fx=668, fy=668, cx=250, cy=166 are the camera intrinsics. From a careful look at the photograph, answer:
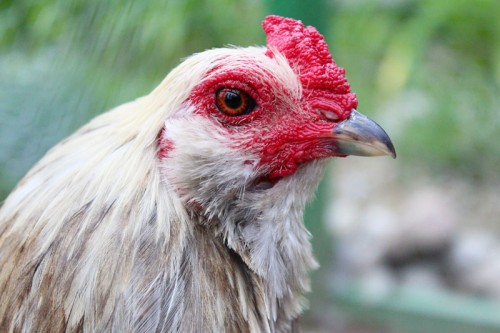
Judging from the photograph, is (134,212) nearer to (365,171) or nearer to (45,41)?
(45,41)

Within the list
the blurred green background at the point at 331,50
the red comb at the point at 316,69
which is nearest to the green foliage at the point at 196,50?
the blurred green background at the point at 331,50

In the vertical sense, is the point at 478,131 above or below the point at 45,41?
above

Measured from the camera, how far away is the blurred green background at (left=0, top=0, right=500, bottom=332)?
2205mm

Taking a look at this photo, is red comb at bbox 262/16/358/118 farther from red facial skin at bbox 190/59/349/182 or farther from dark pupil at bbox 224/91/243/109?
dark pupil at bbox 224/91/243/109

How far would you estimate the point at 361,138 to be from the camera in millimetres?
→ 1454

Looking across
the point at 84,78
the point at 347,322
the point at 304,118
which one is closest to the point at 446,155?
the point at 347,322

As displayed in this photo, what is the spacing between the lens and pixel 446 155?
467 cm

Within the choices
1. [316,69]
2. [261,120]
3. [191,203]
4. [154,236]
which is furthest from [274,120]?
[154,236]

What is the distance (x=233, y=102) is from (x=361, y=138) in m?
0.29

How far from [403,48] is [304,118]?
10.1 feet

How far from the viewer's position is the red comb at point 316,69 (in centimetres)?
148

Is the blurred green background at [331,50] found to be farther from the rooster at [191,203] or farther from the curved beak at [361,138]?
the curved beak at [361,138]

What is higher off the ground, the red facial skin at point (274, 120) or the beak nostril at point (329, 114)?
the beak nostril at point (329, 114)

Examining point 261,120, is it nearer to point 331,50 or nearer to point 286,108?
point 286,108
